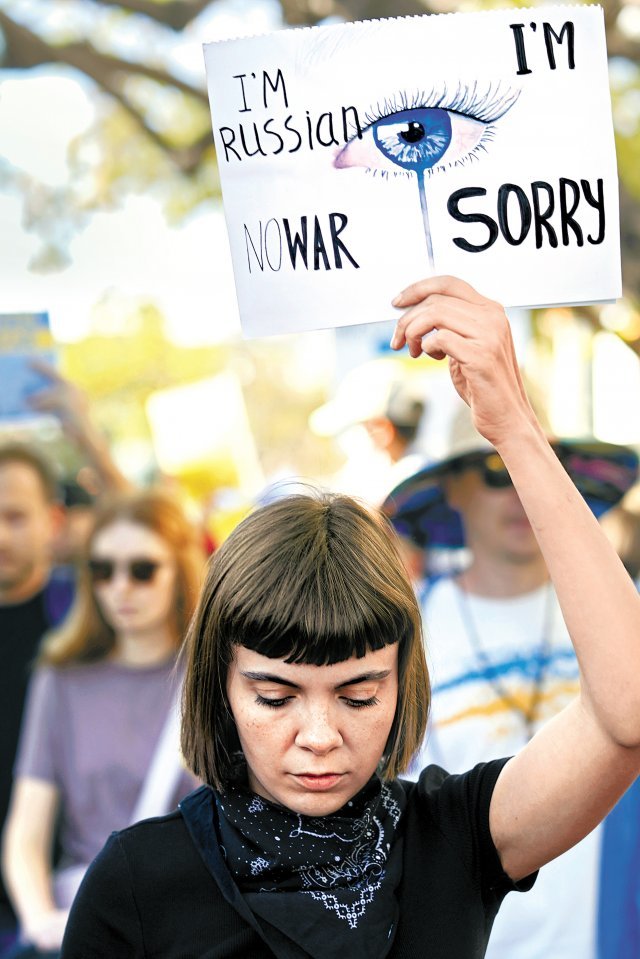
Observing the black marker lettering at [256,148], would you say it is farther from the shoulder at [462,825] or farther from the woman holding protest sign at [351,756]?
the shoulder at [462,825]

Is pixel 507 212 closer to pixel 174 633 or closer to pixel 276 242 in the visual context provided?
→ pixel 276 242

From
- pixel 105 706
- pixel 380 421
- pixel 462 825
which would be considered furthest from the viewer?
pixel 105 706

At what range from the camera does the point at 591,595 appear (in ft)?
4.30

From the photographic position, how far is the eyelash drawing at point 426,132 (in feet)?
5.00

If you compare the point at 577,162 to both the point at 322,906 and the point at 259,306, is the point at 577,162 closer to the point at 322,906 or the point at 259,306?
the point at 259,306

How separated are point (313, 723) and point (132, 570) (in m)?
2.48

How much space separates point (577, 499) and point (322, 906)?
51cm

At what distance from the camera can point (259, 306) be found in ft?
5.08

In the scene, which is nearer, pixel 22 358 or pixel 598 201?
pixel 598 201

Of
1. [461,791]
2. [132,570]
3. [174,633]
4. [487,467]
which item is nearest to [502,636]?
[487,467]

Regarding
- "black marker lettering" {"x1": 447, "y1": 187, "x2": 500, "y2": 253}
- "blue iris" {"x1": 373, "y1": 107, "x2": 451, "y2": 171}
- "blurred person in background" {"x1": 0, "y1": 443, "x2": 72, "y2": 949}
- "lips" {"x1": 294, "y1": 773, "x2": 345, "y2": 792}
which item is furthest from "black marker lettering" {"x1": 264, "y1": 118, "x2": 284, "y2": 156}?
"blurred person in background" {"x1": 0, "y1": 443, "x2": 72, "y2": 949}

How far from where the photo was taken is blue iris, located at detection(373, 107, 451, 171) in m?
1.53

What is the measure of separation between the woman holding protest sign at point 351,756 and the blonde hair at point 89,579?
226 cm

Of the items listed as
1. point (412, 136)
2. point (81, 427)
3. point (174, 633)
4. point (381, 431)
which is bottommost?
point (174, 633)
